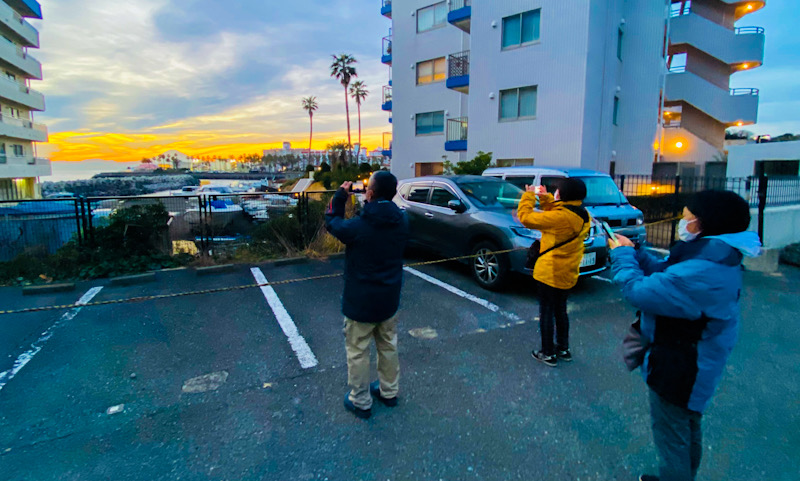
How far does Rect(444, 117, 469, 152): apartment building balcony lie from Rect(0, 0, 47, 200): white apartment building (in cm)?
3619

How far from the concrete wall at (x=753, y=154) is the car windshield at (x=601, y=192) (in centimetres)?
1655

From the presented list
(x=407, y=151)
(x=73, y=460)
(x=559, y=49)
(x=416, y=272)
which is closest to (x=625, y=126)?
(x=559, y=49)

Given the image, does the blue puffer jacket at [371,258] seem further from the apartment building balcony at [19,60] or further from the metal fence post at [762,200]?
the apartment building balcony at [19,60]

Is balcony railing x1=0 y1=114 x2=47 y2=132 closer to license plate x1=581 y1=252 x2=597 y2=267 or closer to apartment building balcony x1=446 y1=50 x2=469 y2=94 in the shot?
apartment building balcony x1=446 y1=50 x2=469 y2=94

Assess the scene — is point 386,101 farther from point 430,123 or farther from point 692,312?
point 692,312

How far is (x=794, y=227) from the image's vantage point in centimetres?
838

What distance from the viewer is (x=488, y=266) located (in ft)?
19.7

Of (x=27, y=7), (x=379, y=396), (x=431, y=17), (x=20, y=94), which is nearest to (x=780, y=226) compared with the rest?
(x=379, y=396)

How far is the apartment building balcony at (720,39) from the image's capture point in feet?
66.0

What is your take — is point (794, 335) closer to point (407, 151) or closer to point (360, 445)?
point (360, 445)

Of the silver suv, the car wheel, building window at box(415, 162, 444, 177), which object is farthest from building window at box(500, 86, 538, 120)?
the car wheel

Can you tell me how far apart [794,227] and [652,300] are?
941 centimetres

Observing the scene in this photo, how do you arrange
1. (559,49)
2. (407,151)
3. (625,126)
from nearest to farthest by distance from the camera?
(559,49) → (625,126) → (407,151)

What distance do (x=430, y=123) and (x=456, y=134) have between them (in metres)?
2.43
